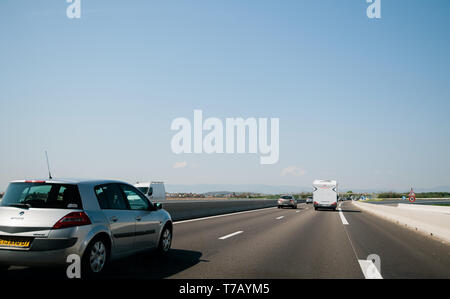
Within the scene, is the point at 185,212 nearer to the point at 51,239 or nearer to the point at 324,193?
the point at 51,239

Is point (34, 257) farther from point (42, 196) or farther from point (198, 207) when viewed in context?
point (198, 207)

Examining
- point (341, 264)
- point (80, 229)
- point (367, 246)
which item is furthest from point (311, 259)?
point (80, 229)

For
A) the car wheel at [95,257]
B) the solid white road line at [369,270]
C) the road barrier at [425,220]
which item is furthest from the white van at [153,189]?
the car wheel at [95,257]

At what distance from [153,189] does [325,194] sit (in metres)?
14.8

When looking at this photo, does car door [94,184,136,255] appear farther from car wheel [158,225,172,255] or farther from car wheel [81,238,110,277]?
car wheel [158,225,172,255]

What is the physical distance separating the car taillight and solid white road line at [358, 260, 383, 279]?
446 cm

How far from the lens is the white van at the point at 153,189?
94.0 ft

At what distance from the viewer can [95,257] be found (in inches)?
230

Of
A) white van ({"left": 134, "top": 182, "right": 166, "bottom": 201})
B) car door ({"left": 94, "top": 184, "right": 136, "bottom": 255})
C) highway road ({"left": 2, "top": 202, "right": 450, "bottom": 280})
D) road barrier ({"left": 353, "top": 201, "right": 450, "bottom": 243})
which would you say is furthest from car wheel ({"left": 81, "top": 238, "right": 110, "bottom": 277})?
white van ({"left": 134, "top": 182, "right": 166, "bottom": 201})

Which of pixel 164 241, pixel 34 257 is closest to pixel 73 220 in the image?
pixel 34 257

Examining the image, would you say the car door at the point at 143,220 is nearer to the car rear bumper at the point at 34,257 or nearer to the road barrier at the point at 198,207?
the car rear bumper at the point at 34,257

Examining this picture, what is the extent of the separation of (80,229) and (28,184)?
48.1 inches

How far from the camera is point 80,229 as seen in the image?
5527 millimetres
